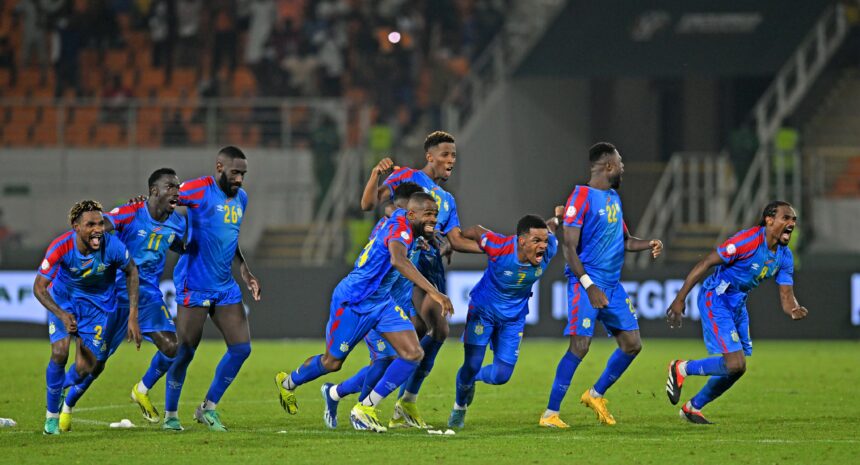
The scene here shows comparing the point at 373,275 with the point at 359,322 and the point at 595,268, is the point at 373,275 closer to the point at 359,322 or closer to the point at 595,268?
the point at 359,322

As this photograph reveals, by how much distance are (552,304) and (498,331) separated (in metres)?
10.4

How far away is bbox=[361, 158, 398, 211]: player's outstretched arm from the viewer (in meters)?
11.6

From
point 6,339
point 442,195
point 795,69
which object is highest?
point 795,69

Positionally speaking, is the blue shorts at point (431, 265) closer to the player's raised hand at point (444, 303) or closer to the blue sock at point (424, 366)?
the blue sock at point (424, 366)

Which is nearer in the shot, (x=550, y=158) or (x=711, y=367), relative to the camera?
(x=711, y=367)

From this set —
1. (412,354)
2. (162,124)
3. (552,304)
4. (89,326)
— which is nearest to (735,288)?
(412,354)

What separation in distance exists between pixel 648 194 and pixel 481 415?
663 inches

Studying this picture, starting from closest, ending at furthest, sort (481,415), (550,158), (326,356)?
(326,356) → (481,415) → (550,158)

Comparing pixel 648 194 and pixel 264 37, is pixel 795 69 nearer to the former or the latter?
pixel 648 194

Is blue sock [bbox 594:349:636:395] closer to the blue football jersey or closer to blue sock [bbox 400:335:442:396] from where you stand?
the blue football jersey

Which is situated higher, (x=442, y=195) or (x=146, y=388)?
(x=442, y=195)

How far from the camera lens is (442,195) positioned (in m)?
11.8

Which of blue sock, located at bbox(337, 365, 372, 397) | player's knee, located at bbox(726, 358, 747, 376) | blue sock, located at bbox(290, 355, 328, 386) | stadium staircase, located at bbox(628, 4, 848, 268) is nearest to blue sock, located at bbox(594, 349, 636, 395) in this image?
player's knee, located at bbox(726, 358, 747, 376)

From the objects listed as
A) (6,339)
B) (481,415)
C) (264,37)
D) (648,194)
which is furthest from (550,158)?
(481,415)
